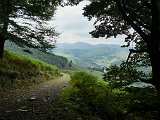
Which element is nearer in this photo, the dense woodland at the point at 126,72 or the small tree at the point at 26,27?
the dense woodland at the point at 126,72

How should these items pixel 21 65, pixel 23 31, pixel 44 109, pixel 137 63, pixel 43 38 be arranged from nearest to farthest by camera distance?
pixel 137 63
pixel 44 109
pixel 23 31
pixel 43 38
pixel 21 65

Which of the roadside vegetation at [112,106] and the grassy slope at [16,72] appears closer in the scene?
the roadside vegetation at [112,106]

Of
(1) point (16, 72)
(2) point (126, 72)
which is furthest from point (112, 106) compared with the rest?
(1) point (16, 72)

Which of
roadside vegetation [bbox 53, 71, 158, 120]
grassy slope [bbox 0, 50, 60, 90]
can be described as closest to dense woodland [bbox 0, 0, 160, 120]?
roadside vegetation [bbox 53, 71, 158, 120]

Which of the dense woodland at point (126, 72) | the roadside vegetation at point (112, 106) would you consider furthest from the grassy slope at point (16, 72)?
the roadside vegetation at point (112, 106)

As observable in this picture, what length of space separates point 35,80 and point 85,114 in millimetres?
15352

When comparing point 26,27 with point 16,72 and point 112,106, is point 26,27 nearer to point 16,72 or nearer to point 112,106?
point 16,72

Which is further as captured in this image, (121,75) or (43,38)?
(43,38)

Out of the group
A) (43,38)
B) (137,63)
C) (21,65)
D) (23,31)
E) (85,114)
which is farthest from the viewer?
(21,65)

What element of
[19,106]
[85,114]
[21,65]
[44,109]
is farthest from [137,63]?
[21,65]

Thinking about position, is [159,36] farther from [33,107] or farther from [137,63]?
[33,107]

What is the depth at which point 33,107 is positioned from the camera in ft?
43.9

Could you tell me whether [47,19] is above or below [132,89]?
above

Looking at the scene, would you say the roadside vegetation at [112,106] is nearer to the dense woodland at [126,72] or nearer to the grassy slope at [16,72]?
the dense woodland at [126,72]
